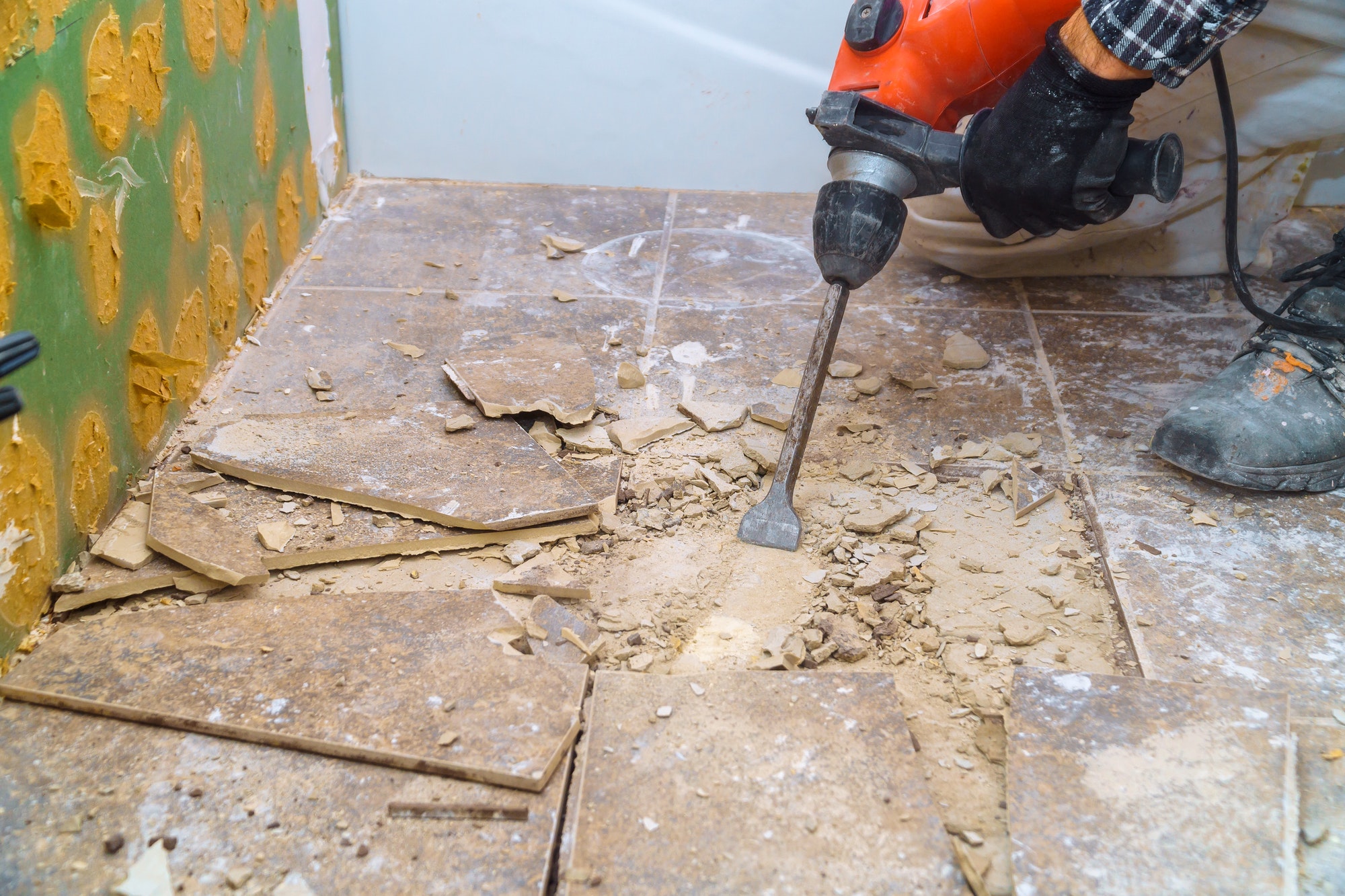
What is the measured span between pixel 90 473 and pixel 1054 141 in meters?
1.42

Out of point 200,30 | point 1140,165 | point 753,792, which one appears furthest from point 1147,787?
point 200,30

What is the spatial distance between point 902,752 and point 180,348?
1.37m

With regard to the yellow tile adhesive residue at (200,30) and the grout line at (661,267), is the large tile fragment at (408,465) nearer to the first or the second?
the grout line at (661,267)

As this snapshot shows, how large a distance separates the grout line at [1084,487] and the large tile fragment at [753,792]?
0.38m

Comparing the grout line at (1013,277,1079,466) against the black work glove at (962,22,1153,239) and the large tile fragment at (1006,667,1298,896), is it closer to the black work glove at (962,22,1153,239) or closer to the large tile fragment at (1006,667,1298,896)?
the black work glove at (962,22,1153,239)

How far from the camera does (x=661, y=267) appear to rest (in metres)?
2.45

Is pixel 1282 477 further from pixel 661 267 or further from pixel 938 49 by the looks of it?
pixel 661 267

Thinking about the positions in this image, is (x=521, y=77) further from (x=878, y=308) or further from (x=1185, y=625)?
(x=1185, y=625)

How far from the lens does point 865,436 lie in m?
1.82

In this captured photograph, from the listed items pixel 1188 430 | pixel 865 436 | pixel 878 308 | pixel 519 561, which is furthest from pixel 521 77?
pixel 1188 430

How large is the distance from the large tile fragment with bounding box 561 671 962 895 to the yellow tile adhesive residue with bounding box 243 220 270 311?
1294 mm

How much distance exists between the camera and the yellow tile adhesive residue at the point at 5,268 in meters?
1.22

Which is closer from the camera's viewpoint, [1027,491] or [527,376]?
[1027,491]

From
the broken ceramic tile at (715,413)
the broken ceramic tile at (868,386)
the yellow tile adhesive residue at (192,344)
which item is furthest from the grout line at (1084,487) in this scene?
the yellow tile adhesive residue at (192,344)
